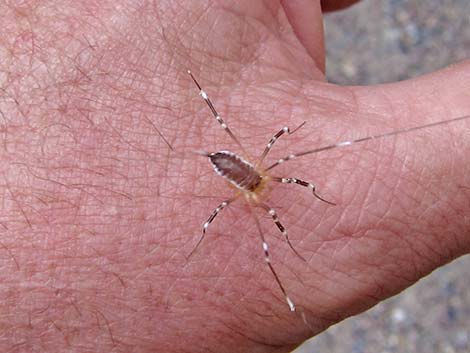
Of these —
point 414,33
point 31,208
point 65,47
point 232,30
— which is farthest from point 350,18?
point 31,208

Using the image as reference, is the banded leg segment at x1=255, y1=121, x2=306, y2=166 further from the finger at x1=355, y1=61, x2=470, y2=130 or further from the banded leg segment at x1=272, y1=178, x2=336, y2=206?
the finger at x1=355, y1=61, x2=470, y2=130

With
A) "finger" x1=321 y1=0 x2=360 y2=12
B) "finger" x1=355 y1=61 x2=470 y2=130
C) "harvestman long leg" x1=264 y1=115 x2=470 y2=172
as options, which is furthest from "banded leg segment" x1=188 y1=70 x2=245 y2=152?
"finger" x1=321 y1=0 x2=360 y2=12

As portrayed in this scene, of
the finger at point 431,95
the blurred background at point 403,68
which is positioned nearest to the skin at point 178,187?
the finger at point 431,95

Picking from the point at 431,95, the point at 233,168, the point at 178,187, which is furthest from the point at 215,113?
the point at 431,95

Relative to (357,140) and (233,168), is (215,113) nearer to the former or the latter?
(233,168)

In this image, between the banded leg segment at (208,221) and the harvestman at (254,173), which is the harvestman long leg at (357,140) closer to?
the harvestman at (254,173)

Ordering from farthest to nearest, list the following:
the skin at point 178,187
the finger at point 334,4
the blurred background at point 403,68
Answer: the blurred background at point 403,68 < the finger at point 334,4 < the skin at point 178,187
